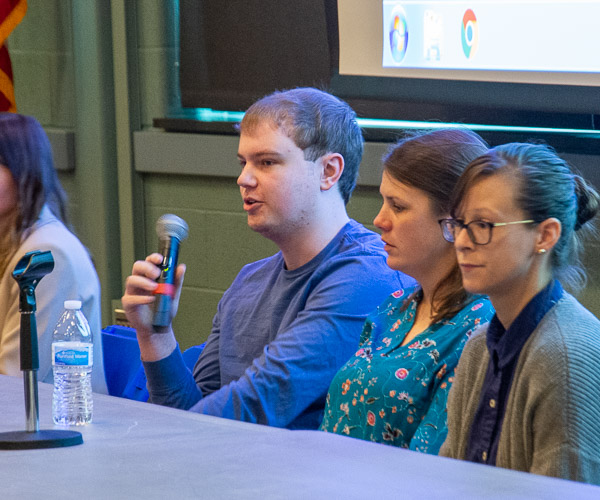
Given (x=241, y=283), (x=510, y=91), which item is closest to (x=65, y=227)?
(x=241, y=283)

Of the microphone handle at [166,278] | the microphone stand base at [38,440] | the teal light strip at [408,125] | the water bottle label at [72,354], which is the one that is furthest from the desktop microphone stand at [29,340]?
the teal light strip at [408,125]

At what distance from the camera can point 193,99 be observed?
3670 millimetres

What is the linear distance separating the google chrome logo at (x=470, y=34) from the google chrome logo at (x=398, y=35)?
0.76 ft

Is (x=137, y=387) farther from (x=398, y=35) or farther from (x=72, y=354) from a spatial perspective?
(x=398, y=35)

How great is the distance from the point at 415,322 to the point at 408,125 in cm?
138

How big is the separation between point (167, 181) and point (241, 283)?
163cm

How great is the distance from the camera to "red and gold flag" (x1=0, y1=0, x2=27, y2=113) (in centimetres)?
384

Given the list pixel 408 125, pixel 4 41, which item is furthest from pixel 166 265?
pixel 4 41

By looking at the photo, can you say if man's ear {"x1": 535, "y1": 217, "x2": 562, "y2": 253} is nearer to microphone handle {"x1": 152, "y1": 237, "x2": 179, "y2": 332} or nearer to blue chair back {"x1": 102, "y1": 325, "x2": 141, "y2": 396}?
microphone handle {"x1": 152, "y1": 237, "x2": 179, "y2": 332}

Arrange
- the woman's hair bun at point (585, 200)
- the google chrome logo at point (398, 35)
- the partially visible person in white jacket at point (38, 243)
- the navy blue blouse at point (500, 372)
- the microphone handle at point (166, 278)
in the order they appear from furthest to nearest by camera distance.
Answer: the google chrome logo at point (398, 35), the partially visible person in white jacket at point (38, 243), the microphone handle at point (166, 278), the woman's hair bun at point (585, 200), the navy blue blouse at point (500, 372)

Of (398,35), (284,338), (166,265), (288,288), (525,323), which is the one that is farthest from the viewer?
(398,35)

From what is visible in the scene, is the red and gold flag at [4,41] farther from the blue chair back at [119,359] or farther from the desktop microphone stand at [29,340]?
the desktop microphone stand at [29,340]

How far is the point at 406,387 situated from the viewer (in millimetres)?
1758

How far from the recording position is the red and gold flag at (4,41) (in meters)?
3.84
